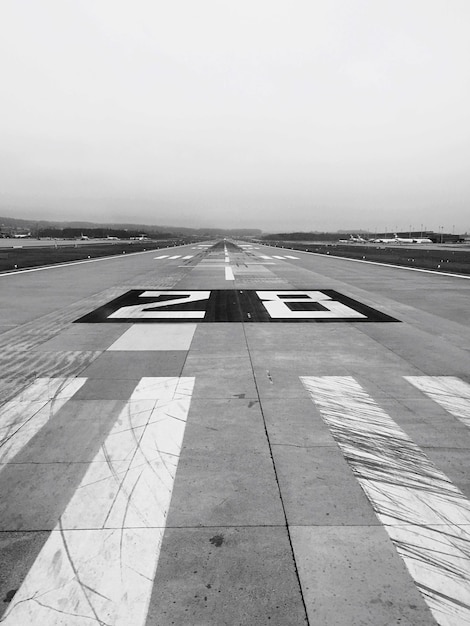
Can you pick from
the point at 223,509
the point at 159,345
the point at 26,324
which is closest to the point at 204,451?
the point at 223,509

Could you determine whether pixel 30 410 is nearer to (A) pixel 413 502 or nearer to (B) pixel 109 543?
(B) pixel 109 543

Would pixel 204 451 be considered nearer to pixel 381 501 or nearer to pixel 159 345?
pixel 381 501

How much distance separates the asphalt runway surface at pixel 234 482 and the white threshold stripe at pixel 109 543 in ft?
0.05

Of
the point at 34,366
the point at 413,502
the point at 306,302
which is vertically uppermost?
the point at 306,302

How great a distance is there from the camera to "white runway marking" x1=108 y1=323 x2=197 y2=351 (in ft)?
30.4

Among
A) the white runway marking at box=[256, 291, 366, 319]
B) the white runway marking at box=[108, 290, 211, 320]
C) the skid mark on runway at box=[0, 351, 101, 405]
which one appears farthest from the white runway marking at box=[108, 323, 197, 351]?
the white runway marking at box=[256, 291, 366, 319]

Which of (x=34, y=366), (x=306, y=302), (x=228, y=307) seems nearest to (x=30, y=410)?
(x=34, y=366)

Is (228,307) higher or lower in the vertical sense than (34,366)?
higher

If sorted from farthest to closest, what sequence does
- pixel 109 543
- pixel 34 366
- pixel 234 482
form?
pixel 34 366
pixel 234 482
pixel 109 543

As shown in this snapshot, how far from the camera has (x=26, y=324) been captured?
37.9 ft

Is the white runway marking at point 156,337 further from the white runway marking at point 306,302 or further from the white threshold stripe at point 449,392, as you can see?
the white threshold stripe at point 449,392

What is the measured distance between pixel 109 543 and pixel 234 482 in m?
1.34

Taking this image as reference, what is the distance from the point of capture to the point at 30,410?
5.88 metres

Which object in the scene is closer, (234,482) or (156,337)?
(234,482)
